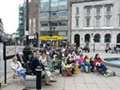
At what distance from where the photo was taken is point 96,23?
98.0 metres

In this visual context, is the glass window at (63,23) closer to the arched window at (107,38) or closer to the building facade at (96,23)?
the building facade at (96,23)

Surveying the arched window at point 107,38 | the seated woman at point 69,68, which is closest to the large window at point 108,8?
the arched window at point 107,38

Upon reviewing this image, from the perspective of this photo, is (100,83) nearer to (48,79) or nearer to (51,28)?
(48,79)

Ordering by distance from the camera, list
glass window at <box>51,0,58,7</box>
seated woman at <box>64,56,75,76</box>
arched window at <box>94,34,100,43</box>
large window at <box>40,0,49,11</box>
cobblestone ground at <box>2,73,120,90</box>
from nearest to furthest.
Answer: cobblestone ground at <box>2,73,120,90</box>, seated woman at <box>64,56,75,76</box>, arched window at <box>94,34,100,43</box>, glass window at <box>51,0,58,7</box>, large window at <box>40,0,49,11</box>

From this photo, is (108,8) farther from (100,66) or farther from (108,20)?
(100,66)

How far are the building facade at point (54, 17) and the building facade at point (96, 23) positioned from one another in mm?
3468

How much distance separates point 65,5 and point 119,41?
22.9 m

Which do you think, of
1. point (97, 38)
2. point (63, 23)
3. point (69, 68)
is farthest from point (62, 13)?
point (69, 68)

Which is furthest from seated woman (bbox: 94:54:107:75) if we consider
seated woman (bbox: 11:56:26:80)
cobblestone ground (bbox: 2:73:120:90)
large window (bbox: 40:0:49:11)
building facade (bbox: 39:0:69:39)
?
large window (bbox: 40:0:49:11)

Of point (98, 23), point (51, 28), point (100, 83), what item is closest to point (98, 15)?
point (98, 23)

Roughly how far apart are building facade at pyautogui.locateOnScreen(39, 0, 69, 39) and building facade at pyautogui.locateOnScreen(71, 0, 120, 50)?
11.4 feet

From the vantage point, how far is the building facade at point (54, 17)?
106000 mm

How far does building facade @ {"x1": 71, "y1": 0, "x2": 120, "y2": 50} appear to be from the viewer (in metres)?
93.3

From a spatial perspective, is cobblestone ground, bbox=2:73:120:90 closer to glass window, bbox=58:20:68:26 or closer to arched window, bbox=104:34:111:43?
arched window, bbox=104:34:111:43
